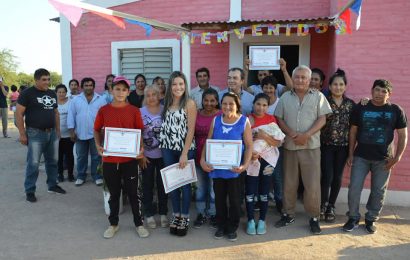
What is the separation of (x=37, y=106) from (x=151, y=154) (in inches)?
83.0

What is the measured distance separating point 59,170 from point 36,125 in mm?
1562

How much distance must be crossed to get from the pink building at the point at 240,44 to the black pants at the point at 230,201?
2085 millimetres

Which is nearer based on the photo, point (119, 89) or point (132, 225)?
point (119, 89)

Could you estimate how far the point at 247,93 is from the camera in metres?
4.52

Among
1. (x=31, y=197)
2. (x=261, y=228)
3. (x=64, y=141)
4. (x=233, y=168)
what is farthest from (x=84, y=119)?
(x=261, y=228)

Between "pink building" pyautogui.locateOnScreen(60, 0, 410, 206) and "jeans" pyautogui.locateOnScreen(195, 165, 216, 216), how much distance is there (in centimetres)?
209

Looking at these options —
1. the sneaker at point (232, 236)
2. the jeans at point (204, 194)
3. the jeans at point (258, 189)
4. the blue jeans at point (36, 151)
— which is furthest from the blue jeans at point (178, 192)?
the blue jeans at point (36, 151)

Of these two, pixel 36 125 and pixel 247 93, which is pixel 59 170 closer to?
pixel 36 125

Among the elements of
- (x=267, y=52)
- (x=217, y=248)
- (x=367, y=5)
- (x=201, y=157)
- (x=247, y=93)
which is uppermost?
(x=367, y=5)

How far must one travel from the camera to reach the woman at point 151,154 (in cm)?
395

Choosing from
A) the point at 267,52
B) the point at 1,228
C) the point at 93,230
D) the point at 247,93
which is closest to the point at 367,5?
the point at 267,52

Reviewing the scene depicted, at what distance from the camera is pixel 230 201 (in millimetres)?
3781

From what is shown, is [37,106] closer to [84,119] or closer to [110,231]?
[84,119]

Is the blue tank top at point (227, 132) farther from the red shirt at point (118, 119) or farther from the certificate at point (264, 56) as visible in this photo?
the certificate at point (264, 56)
